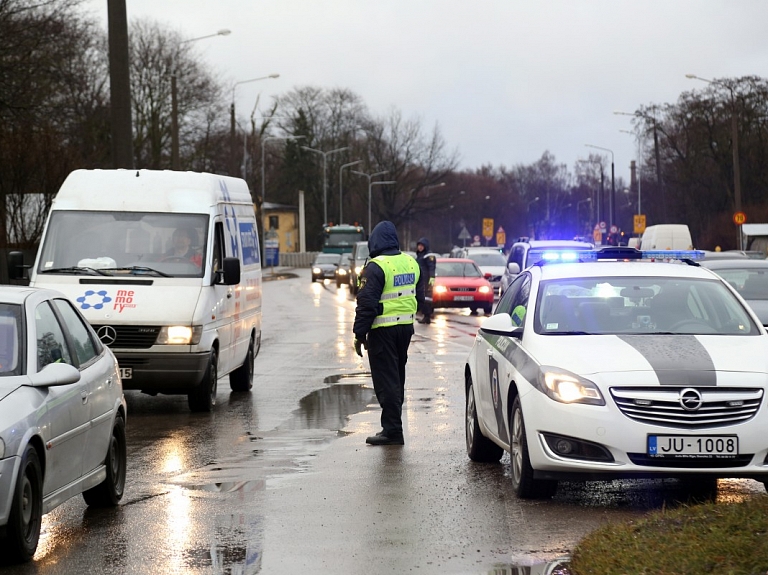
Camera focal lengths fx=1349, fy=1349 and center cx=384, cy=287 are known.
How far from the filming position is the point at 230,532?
7.45 meters

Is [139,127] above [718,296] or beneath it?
above

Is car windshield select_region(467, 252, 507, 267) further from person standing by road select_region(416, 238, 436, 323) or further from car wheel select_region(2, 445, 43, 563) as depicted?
car wheel select_region(2, 445, 43, 563)

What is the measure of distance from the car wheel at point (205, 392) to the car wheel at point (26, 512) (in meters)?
6.91

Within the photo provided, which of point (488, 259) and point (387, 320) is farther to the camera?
point (488, 259)

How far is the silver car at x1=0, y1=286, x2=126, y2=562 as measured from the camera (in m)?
6.53

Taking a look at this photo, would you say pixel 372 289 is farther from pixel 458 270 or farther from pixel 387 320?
pixel 458 270

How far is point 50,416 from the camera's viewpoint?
702cm

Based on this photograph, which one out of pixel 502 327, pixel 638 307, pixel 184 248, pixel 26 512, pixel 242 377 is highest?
pixel 184 248

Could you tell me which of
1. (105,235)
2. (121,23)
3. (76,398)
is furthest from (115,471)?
(121,23)

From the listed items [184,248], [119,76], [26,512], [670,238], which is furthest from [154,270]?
[670,238]

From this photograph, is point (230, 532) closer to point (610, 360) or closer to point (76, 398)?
point (76, 398)

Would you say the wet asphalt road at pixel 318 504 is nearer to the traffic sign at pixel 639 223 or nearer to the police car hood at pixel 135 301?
the police car hood at pixel 135 301

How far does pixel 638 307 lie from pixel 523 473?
5.39ft

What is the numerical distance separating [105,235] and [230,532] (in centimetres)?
761
